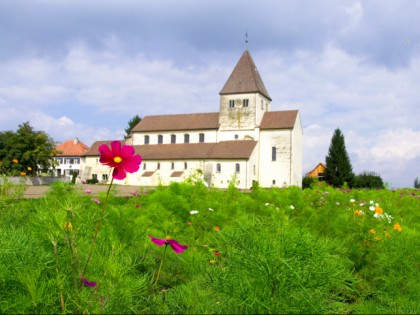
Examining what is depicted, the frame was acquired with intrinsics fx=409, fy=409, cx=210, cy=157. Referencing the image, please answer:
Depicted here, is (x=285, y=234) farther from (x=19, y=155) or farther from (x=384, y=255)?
(x=19, y=155)

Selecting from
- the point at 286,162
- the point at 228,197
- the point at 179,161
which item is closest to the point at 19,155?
the point at 179,161

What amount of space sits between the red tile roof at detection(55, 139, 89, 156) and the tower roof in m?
33.0

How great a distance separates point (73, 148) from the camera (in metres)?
69.8

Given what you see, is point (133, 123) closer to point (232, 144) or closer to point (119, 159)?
point (232, 144)

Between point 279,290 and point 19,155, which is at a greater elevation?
point 19,155

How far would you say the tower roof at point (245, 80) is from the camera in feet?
146

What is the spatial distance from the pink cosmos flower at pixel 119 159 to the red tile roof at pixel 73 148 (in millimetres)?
69579

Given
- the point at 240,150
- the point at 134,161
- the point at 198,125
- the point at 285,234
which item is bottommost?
the point at 285,234

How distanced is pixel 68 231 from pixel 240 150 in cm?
3970

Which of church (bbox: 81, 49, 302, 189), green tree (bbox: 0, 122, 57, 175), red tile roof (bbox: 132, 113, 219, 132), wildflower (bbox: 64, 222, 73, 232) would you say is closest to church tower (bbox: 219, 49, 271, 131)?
church (bbox: 81, 49, 302, 189)

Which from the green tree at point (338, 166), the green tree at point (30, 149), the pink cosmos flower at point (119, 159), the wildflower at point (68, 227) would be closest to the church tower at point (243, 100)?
the green tree at point (338, 166)

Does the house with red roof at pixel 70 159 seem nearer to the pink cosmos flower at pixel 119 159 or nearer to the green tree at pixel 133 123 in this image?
the green tree at pixel 133 123

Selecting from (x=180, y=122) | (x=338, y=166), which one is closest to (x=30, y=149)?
(x=180, y=122)

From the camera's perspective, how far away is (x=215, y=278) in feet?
4.62
